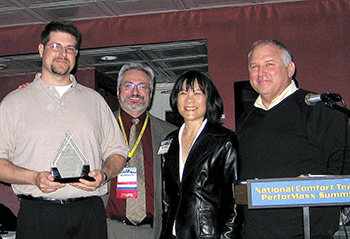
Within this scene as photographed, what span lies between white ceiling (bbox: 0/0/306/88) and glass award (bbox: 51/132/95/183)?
10.6 ft

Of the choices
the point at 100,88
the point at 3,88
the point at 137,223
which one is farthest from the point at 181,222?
the point at 3,88

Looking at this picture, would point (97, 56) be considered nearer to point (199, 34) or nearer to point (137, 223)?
point (199, 34)

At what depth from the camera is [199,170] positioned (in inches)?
91.0

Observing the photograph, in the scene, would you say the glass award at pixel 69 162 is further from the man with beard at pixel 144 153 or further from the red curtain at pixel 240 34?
the red curtain at pixel 240 34

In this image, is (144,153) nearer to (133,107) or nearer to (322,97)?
(133,107)

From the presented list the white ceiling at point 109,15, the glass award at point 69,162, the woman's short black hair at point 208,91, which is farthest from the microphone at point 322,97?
the white ceiling at point 109,15

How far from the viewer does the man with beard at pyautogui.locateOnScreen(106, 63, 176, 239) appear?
285 cm

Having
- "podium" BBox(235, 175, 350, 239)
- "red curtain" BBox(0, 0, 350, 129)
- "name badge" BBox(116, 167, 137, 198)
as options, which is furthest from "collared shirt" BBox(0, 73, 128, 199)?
"red curtain" BBox(0, 0, 350, 129)

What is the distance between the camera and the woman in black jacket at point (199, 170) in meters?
2.23

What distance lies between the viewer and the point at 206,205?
2.26m

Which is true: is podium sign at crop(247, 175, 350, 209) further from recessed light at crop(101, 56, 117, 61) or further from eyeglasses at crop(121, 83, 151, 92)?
recessed light at crop(101, 56, 117, 61)

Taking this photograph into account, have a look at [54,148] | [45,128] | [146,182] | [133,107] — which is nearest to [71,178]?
[54,148]

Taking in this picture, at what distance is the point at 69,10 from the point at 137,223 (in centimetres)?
358

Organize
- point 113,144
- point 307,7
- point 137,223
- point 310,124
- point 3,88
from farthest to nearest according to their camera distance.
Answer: point 3,88 → point 307,7 → point 137,223 → point 113,144 → point 310,124
